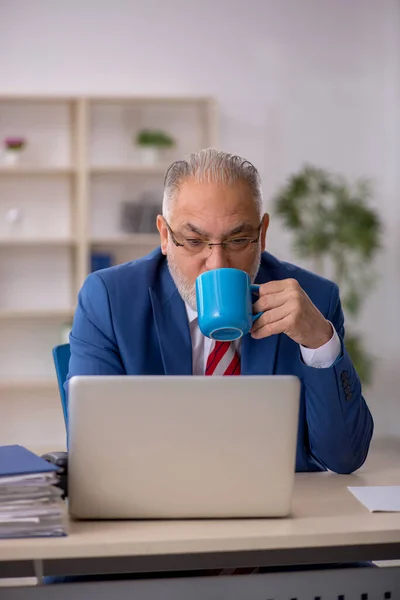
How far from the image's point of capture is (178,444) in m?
1.26

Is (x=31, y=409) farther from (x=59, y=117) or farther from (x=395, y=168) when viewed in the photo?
(x=395, y=168)

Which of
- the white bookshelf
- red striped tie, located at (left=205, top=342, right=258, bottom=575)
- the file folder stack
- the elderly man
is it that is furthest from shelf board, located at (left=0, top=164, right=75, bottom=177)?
the file folder stack

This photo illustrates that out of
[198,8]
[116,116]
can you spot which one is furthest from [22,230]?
[198,8]

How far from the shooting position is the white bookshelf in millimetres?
5180

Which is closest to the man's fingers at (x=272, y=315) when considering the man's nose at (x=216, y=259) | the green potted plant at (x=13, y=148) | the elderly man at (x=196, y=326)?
the elderly man at (x=196, y=326)

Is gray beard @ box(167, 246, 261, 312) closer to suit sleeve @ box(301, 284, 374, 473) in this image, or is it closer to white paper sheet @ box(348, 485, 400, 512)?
suit sleeve @ box(301, 284, 374, 473)

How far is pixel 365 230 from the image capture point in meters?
4.91

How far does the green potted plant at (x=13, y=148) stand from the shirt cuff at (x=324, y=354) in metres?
3.65

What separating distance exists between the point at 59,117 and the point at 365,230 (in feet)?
6.35

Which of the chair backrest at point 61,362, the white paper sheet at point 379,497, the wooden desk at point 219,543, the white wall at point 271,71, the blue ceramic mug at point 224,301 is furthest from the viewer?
the white wall at point 271,71

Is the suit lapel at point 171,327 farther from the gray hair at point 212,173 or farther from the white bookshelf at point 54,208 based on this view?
the white bookshelf at point 54,208

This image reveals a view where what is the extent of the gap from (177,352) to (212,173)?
39cm

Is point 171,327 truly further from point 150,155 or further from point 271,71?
point 271,71

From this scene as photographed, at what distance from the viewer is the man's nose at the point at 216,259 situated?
178cm
